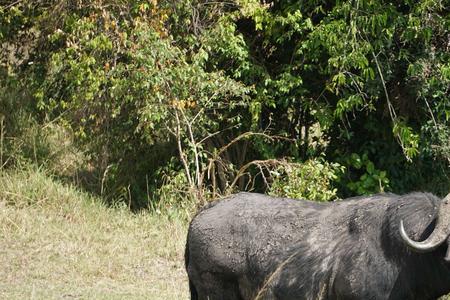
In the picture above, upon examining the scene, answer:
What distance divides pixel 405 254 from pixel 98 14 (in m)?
Result: 6.57

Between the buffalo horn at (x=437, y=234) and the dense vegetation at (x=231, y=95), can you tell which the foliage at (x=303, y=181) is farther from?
the buffalo horn at (x=437, y=234)

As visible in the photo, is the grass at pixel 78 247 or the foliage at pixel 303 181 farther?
the foliage at pixel 303 181

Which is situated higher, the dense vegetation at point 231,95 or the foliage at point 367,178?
the dense vegetation at point 231,95

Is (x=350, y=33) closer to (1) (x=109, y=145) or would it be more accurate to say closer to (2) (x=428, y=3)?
(2) (x=428, y=3)

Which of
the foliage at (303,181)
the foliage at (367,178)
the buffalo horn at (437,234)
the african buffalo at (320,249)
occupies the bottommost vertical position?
the foliage at (367,178)

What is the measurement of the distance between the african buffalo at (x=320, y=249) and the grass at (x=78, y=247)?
2.47 metres

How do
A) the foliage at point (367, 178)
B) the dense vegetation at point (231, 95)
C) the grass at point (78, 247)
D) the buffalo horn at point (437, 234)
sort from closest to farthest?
the buffalo horn at point (437, 234) → the grass at point (78, 247) → the dense vegetation at point (231, 95) → the foliage at point (367, 178)

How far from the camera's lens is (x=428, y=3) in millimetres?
11742

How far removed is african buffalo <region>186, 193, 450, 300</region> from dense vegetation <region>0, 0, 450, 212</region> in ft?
12.7

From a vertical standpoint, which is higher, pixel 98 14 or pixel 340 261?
pixel 98 14

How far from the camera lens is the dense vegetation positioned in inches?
468

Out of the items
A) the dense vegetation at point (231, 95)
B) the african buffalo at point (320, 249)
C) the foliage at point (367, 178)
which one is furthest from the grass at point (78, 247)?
the foliage at point (367, 178)

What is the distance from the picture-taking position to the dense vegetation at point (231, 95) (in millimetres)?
11898

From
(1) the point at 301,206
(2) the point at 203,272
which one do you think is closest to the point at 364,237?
(1) the point at 301,206
